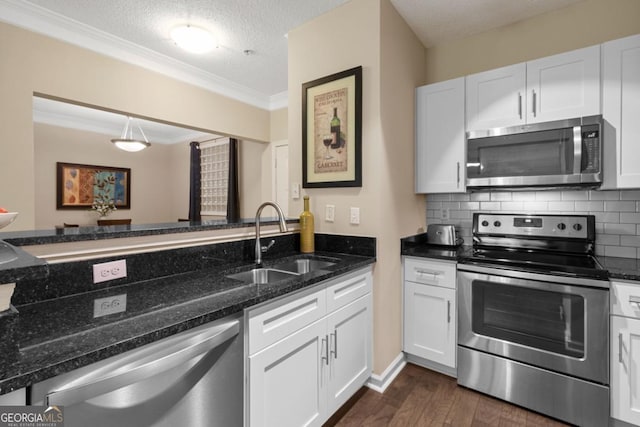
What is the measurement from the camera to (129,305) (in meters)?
1.17

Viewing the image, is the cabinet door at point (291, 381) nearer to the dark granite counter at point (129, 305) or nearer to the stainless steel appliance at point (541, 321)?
the dark granite counter at point (129, 305)

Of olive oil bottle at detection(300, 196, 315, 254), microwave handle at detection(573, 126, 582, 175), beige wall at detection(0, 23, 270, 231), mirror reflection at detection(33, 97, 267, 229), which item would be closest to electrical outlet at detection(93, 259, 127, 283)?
olive oil bottle at detection(300, 196, 315, 254)

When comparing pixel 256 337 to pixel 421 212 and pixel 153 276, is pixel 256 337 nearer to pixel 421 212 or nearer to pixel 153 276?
pixel 153 276

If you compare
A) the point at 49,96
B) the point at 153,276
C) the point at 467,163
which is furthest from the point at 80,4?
the point at 467,163

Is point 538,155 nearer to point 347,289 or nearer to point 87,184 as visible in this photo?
point 347,289

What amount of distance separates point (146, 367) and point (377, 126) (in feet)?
6.05

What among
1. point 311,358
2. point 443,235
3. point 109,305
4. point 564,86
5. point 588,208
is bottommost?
point 311,358

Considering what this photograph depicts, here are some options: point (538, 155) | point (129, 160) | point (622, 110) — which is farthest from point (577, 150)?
point (129, 160)

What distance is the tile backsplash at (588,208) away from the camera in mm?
2125

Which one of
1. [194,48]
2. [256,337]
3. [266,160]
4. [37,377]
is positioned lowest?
[256,337]

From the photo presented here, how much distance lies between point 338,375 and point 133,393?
3.76 feet

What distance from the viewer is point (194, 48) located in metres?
2.74

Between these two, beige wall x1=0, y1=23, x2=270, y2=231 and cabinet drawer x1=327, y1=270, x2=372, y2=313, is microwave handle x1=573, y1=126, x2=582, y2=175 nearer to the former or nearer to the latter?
cabinet drawer x1=327, y1=270, x2=372, y2=313

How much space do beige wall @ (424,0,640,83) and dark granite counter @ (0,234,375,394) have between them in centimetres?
204
